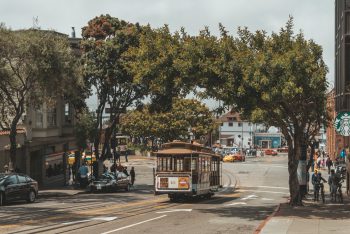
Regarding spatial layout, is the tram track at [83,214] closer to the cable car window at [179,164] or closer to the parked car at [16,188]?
the cable car window at [179,164]

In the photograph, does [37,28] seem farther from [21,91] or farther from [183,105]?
[183,105]

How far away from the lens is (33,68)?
3275cm

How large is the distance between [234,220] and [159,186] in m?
9.88

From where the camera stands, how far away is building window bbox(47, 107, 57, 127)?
43.4 metres

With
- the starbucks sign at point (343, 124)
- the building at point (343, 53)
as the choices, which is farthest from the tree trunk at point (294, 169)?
the building at point (343, 53)

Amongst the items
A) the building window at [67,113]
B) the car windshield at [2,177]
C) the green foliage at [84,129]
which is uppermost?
the building window at [67,113]

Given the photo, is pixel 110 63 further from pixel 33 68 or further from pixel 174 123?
pixel 174 123

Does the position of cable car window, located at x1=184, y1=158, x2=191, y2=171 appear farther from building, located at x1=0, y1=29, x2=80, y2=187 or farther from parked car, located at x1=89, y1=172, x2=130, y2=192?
parked car, located at x1=89, y1=172, x2=130, y2=192

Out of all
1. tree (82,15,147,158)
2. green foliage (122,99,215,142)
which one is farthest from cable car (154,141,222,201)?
green foliage (122,99,215,142)

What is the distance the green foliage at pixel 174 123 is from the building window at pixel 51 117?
39147 millimetres

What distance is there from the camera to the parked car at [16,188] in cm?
2758

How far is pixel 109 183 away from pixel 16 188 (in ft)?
40.7

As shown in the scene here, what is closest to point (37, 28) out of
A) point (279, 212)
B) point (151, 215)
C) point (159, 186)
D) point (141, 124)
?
point (159, 186)

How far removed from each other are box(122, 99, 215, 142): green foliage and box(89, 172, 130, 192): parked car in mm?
42152
